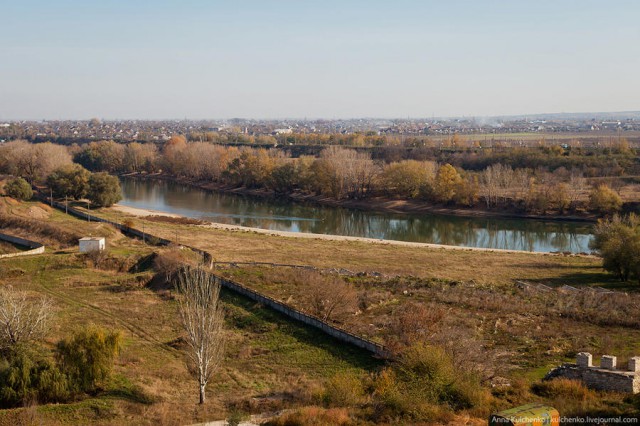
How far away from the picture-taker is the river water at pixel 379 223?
139 ft

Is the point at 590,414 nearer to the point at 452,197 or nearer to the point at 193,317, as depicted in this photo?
the point at 193,317

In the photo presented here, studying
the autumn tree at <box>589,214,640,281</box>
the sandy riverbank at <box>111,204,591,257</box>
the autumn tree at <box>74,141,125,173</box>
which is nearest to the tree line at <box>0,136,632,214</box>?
the autumn tree at <box>74,141,125,173</box>

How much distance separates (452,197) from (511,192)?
495cm

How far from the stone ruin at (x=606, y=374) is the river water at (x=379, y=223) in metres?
26.1

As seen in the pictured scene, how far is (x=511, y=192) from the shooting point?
5375 centimetres

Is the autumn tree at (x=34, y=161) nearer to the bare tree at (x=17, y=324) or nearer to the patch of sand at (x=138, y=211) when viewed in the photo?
the patch of sand at (x=138, y=211)

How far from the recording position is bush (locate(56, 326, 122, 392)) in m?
14.1

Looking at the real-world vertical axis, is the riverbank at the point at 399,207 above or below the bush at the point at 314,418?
below

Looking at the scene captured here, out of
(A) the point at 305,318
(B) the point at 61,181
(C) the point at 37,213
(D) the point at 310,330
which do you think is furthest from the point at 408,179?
(D) the point at 310,330

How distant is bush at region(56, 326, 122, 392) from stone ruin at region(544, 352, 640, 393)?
33.7ft

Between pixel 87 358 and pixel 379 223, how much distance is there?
119 ft

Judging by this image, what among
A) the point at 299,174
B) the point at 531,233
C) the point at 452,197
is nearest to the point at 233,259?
the point at 531,233

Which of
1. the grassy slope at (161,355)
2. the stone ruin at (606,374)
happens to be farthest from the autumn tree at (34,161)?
the stone ruin at (606,374)

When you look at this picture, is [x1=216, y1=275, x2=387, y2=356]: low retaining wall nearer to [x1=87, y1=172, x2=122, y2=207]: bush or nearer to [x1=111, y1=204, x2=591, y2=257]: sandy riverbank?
[x1=111, y1=204, x2=591, y2=257]: sandy riverbank
